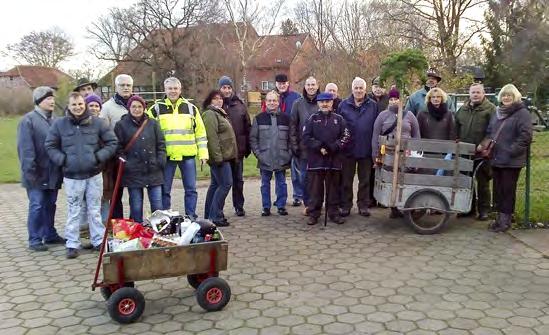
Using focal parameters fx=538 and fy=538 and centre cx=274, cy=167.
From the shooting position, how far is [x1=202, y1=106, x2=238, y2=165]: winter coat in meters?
7.20

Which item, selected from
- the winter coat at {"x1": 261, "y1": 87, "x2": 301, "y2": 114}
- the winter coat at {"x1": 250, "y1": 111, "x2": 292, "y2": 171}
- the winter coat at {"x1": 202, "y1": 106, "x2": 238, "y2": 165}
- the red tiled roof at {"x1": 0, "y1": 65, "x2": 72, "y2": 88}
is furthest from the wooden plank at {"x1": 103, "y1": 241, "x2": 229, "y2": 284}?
the red tiled roof at {"x1": 0, "y1": 65, "x2": 72, "y2": 88}

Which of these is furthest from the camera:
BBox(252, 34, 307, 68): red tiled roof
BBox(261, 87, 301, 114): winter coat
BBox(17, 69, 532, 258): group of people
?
BBox(252, 34, 307, 68): red tiled roof

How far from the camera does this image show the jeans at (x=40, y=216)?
254 inches

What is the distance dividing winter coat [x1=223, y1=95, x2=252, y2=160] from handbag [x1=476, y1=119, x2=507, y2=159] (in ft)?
10.6

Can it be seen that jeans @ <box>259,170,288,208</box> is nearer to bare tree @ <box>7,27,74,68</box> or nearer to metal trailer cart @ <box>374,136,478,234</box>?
metal trailer cart @ <box>374,136,478,234</box>

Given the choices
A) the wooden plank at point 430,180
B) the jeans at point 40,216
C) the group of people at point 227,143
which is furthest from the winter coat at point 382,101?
the jeans at point 40,216

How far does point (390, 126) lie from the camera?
7305 mm

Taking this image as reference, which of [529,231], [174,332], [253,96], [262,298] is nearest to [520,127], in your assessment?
[529,231]

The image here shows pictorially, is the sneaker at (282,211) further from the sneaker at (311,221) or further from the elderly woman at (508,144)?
the elderly woman at (508,144)

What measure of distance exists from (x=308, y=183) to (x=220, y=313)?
10.8ft

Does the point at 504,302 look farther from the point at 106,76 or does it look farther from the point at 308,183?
the point at 106,76

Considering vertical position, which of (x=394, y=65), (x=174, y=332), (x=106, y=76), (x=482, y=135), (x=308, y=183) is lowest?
Result: (x=174, y=332)

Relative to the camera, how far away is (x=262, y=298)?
4883 millimetres

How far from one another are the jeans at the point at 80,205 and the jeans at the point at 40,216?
20.0 inches
